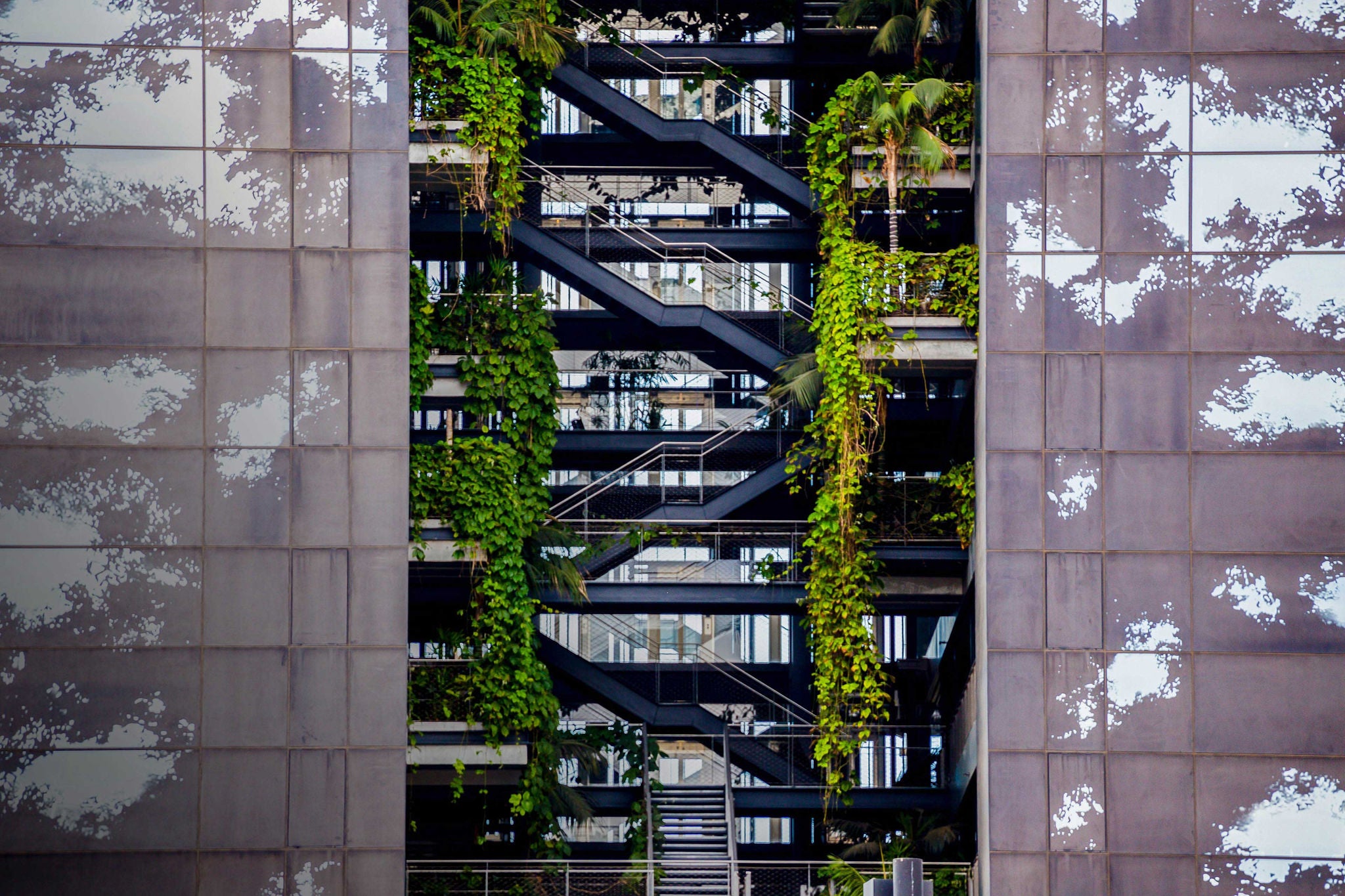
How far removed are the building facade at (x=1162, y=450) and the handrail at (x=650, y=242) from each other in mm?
6042

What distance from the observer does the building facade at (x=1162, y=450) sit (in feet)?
84.1

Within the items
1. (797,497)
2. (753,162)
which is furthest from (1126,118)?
(797,497)

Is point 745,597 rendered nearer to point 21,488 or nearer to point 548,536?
point 548,536

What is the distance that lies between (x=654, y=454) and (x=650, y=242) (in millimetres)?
4057

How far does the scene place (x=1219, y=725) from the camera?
25.7 meters

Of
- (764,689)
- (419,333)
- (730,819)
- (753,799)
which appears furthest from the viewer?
(764,689)

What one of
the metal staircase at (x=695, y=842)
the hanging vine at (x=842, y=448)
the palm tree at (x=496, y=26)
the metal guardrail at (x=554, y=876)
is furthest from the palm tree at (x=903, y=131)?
the metal staircase at (x=695, y=842)

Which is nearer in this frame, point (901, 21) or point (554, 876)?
point (554, 876)

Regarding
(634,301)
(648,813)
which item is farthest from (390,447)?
(648,813)

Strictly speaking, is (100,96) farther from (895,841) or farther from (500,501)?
(895,841)

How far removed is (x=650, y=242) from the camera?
34.6m

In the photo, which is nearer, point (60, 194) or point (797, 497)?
point (60, 194)

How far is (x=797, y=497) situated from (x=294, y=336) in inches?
431

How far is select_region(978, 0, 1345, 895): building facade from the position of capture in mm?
25625
